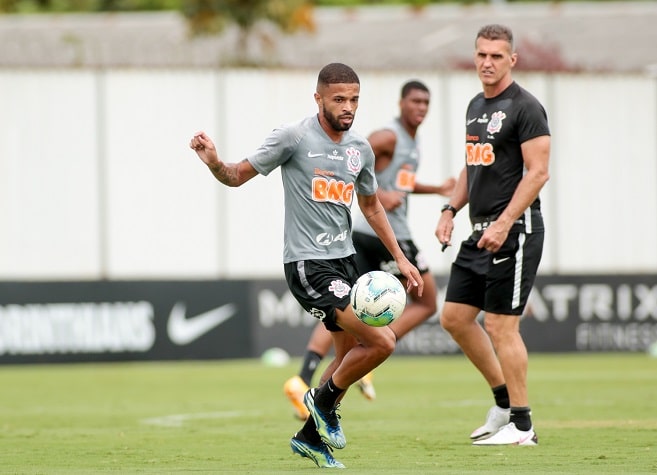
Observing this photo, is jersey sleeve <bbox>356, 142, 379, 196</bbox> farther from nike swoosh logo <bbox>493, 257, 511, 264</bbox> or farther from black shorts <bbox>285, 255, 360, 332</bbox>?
nike swoosh logo <bbox>493, 257, 511, 264</bbox>

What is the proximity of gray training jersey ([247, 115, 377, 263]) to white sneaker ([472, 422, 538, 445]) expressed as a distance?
1.77 metres

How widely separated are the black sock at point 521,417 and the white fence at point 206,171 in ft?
49.3

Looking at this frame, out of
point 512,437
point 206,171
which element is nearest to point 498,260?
point 512,437

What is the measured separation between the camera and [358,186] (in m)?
8.82

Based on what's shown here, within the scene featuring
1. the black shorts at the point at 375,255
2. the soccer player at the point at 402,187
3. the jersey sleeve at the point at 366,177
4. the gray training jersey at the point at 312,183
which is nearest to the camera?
the gray training jersey at the point at 312,183

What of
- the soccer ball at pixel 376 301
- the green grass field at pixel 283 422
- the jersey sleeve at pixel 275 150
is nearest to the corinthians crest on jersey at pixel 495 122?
the jersey sleeve at pixel 275 150

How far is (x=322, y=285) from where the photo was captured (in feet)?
27.5

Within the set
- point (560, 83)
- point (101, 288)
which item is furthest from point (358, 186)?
point (560, 83)

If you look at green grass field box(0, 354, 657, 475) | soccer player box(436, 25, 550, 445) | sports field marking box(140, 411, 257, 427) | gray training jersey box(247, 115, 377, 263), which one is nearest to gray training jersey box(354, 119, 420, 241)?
green grass field box(0, 354, 657, 475)

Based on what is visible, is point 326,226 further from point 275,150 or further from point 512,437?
point 512,437

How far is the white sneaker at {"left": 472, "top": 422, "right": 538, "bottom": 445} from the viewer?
30.6ft

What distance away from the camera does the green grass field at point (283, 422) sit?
8.42m

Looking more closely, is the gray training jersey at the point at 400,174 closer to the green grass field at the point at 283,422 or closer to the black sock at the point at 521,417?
the green grass field at the point at 283,422

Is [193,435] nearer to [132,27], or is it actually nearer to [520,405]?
[520,405]
